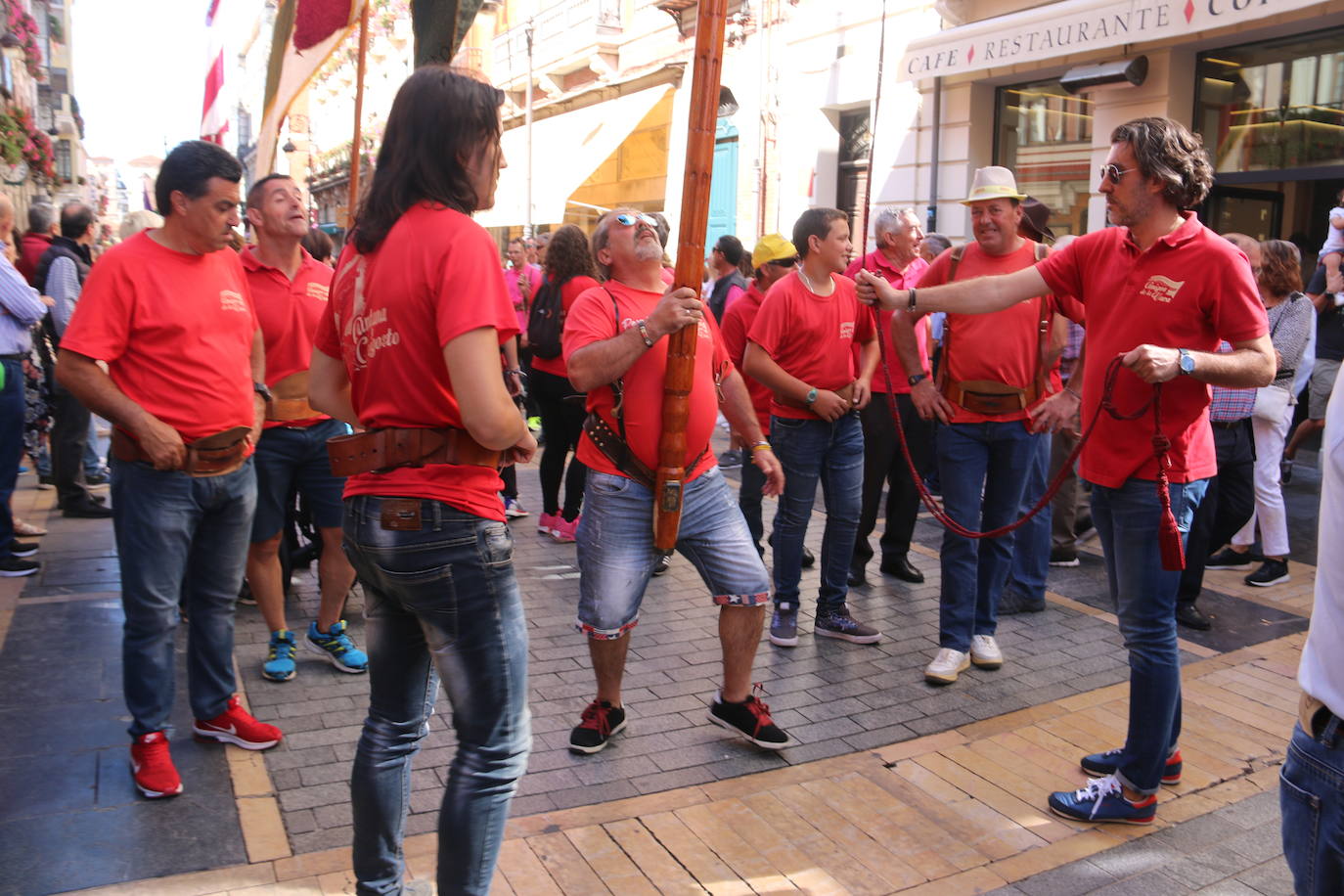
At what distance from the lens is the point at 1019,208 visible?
4871mm

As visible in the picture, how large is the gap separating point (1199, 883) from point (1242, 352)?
1566mm

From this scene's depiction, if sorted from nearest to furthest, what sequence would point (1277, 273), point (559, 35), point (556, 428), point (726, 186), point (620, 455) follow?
point (620, 455) → point (1277, 273) → point (556, 428) → point (726, 186) → point (559, 35)

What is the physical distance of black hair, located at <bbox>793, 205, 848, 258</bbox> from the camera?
198 inches

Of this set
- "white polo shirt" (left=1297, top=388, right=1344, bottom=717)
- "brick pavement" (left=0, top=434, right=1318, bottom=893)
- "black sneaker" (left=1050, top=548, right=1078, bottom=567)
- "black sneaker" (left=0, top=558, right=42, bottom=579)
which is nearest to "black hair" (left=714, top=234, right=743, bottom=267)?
"brick pavement" (left=0, top=434, right=1318, bottom=893)

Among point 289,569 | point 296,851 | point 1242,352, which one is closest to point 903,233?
point 1242,352

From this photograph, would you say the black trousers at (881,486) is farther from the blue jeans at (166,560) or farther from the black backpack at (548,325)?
the blue jeans at (166,560)

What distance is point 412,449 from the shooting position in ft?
7.89

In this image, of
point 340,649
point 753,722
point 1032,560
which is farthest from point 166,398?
point 1032,560

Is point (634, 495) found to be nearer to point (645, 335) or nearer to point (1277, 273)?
point (645, 335)

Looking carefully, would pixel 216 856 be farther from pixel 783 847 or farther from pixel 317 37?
pixel 317 37

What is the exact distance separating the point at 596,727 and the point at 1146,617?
1900mm

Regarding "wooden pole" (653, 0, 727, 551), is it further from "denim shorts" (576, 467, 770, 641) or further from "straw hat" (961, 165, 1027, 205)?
"straw hat" (961, 165, 1027, 205)

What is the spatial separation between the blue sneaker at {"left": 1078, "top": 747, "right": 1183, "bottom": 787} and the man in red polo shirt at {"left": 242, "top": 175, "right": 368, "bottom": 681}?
2.92m

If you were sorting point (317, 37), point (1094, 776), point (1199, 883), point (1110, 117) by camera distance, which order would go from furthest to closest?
1. point (1110, 117)
2. point (317, 37)
3. point (1094, 776)
4. point (1199, 883)
